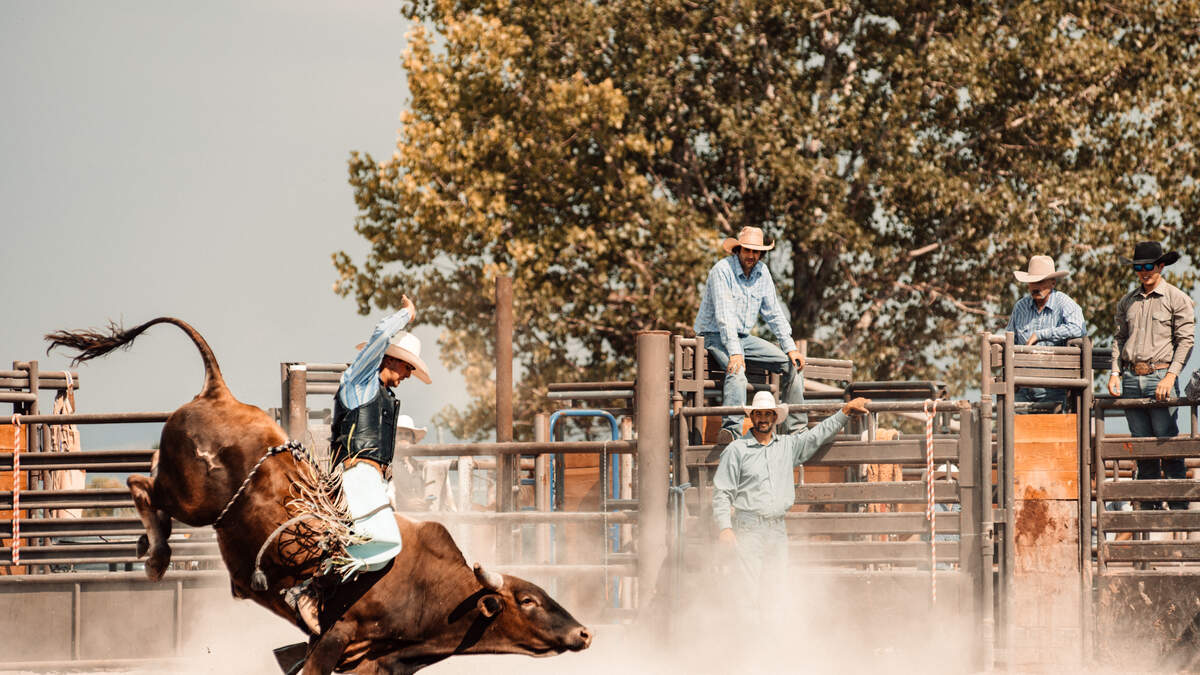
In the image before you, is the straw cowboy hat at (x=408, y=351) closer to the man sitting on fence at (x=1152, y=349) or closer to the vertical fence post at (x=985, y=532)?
the vertical fence post at (x=985, y=532)

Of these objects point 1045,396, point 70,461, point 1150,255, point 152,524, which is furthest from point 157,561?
point 1150,255

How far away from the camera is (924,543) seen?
9891 mm

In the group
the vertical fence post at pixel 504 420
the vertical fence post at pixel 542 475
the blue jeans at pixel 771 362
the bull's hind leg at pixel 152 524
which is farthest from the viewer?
the vertical fence post at pixel 542 475

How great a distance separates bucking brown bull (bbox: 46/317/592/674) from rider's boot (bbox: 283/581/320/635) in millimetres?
46

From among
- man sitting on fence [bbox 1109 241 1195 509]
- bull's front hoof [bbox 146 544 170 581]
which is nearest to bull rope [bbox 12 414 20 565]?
bull's front hoof [bbox 146 544 170 581]

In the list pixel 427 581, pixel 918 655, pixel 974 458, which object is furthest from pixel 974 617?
pixel 427 581

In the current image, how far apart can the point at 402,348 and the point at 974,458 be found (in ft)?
14.0

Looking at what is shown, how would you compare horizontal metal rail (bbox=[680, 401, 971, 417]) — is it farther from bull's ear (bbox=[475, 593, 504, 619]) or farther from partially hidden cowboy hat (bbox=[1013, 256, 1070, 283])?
bull's ear (bbox=[475, 593, 504, 619])

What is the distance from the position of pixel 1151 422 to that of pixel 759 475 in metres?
3.25

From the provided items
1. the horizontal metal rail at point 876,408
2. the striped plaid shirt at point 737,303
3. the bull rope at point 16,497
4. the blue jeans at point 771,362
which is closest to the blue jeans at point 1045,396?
the horizontal metal rail at point 876,408

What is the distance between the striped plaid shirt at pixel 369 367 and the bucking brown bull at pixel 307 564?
1.35 feet

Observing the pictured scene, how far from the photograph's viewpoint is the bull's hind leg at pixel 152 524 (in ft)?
25.1

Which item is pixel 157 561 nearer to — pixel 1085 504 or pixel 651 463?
pixel 651 463

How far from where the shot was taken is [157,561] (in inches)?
303
